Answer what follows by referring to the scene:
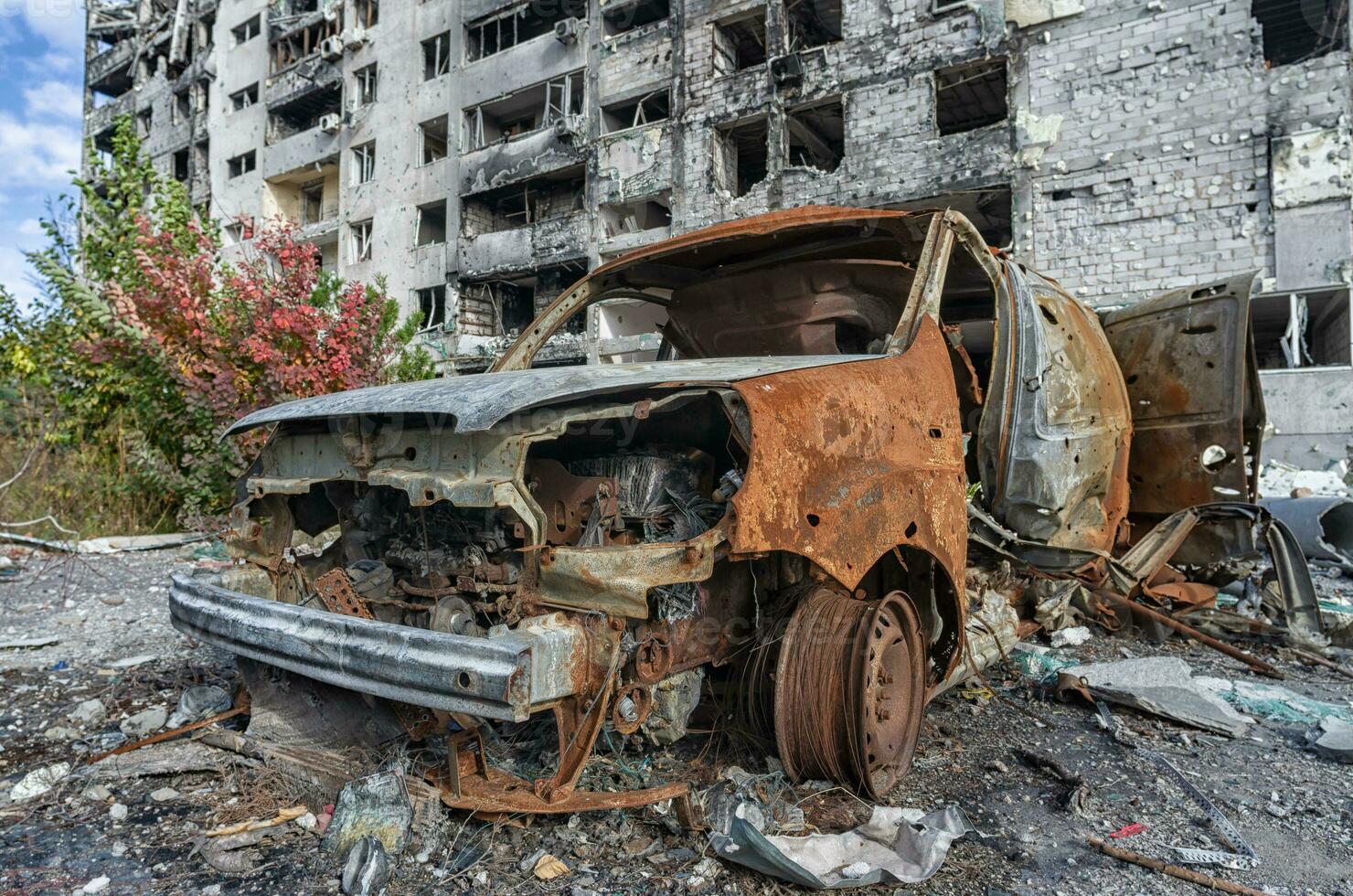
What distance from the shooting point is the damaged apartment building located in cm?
1148

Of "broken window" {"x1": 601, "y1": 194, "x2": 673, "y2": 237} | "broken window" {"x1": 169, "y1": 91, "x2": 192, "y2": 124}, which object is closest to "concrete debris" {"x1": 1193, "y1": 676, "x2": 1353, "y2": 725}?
"broken window" {"x1": 601, "y1": 194, "x2": 673, "y2": 237}

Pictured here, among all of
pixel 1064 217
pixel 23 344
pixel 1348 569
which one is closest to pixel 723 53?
pixel 1064 217

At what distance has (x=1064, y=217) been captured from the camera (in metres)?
12.9

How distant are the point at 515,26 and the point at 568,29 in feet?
6.79

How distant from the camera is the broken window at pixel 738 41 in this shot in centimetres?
1667

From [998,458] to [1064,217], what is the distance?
1128cm

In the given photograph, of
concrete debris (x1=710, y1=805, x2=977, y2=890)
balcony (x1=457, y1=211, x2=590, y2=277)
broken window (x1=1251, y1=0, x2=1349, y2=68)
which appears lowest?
concrete debris (x1=710, y1=805, x2=977, y2=890)

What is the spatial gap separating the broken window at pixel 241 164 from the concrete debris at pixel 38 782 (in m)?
27.8

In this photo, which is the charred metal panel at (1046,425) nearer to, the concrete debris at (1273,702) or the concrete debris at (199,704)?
the concrete debris at (1273,702)

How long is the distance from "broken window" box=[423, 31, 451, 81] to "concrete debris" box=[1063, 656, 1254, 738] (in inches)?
886

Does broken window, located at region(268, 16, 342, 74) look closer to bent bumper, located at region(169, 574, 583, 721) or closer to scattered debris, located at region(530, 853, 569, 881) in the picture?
bent bumper, located at region(169, 574, 583, 721)

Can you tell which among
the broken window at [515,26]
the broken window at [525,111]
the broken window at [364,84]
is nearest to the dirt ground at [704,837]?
the broken window at [525,111]

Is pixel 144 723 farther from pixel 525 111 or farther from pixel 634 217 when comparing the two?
pixel 525 111

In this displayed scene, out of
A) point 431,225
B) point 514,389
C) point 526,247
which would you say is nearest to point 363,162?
point 431,225
